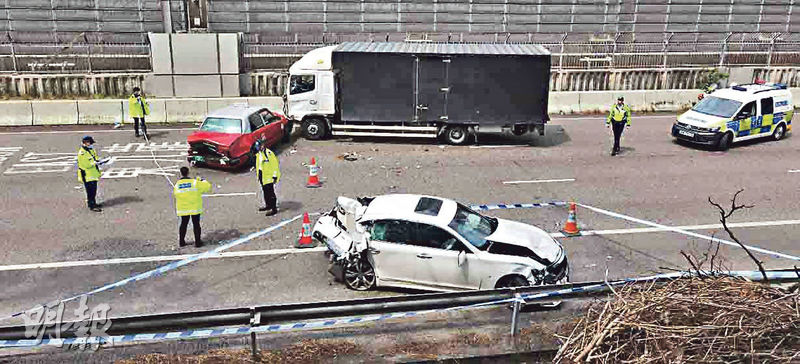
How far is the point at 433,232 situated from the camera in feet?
31.2

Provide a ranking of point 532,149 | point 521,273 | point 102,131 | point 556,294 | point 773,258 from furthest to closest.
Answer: point 102,131 → point 532,149 → point 773,258 → point 521,273 → point 556,294

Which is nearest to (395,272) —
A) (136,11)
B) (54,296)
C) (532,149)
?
(54,296)

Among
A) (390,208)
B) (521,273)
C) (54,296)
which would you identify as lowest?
(54,296)

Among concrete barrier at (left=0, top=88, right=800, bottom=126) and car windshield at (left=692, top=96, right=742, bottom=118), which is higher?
car windshield at (left=692, top=96, right=742, bottom=118)

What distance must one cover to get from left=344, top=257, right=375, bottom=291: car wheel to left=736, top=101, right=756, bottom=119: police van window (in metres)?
13.9

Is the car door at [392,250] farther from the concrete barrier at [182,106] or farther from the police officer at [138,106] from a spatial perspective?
the concrete barrier at [182,106]

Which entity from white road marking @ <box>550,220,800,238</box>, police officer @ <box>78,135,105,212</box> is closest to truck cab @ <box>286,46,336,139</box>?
police officer @ <box>78,135,105,212</box>

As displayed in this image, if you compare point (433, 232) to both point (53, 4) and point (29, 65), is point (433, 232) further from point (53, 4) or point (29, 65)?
point (53, 4)

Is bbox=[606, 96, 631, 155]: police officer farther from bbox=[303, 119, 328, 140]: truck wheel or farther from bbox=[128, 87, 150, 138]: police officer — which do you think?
bbox=[128, 87, 150, 138]: police officer

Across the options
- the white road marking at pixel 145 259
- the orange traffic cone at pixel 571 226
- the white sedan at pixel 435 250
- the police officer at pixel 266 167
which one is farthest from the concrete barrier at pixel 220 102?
the white sedan at pixel 435 250

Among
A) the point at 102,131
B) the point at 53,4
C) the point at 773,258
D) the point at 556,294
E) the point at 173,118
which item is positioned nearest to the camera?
the point at 556,294

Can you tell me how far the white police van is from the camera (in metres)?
18.6

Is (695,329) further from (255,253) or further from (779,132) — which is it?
(779,132)

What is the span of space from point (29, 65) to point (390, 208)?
19165 mm
